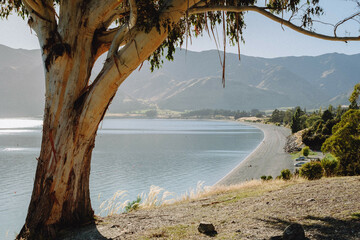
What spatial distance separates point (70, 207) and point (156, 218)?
1.59 meters

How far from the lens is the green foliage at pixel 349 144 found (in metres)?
16.0

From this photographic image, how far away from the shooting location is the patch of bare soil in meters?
4.31

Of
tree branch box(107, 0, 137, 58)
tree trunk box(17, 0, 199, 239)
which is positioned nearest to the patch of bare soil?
tree trunk box(17, 0, 199, 239)

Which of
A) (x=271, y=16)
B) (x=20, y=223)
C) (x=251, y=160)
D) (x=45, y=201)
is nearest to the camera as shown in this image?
(x=45, y=201)

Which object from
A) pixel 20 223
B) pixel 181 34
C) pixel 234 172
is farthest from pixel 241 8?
pixel 234 172

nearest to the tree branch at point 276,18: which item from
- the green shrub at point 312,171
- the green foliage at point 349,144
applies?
the green shrub at point 312,171

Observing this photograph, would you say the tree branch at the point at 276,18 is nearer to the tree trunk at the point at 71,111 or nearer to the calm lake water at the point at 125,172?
the tree trunk at the point at 71,111

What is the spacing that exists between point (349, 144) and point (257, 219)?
13418 millimetres

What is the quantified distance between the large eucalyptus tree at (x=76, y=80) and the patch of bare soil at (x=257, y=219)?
0.66 m

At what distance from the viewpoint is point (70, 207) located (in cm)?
581

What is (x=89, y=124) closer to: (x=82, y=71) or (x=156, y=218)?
(x=82, y=71)

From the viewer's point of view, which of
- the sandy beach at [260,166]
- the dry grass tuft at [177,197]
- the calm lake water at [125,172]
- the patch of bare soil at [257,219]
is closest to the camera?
the patch of bare soil at [257,219]

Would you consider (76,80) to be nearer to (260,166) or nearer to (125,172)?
(125,172)

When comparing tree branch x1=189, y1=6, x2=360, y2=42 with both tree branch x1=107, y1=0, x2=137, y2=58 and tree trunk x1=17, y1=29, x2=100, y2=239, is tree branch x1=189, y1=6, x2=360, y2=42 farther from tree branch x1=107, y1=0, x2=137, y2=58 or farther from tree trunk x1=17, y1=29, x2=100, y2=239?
tree trunk x1=17, y1=29, x2=100, y2=239
